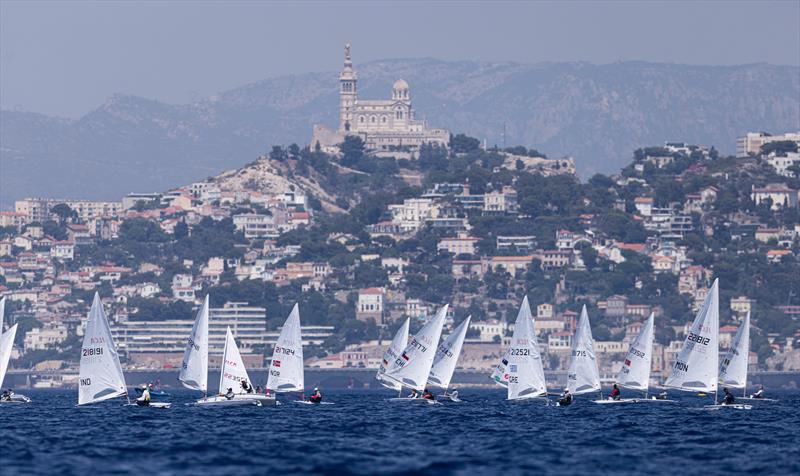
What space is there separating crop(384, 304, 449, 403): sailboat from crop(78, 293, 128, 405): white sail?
774 inches

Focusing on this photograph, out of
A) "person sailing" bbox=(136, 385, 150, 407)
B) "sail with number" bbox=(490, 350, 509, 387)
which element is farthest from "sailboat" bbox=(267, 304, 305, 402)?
"sail with number" bbox=(490, 350, 509, 387)

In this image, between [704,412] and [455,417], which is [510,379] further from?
[704,412]

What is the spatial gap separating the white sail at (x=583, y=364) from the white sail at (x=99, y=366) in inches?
1011

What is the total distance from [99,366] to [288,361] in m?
13.9

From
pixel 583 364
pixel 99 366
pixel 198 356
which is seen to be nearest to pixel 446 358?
pixel 583 364

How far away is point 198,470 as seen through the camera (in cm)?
7731

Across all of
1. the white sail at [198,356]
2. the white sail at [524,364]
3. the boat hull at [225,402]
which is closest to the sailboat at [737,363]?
the white sail at [524,364]

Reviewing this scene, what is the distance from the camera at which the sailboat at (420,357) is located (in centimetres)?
11944

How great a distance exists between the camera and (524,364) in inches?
4540

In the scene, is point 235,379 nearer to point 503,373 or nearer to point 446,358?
point 446,358

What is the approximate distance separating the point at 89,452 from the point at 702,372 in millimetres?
35946

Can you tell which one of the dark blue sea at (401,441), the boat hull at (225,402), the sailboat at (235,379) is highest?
the sailboat at (235,379)

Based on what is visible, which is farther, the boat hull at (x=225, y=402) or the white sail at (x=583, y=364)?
the white sail at (x=583, y=364)

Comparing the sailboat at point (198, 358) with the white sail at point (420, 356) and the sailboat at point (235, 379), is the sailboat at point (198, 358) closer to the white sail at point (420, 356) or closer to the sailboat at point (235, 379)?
the sailboat at point (235, 379)
